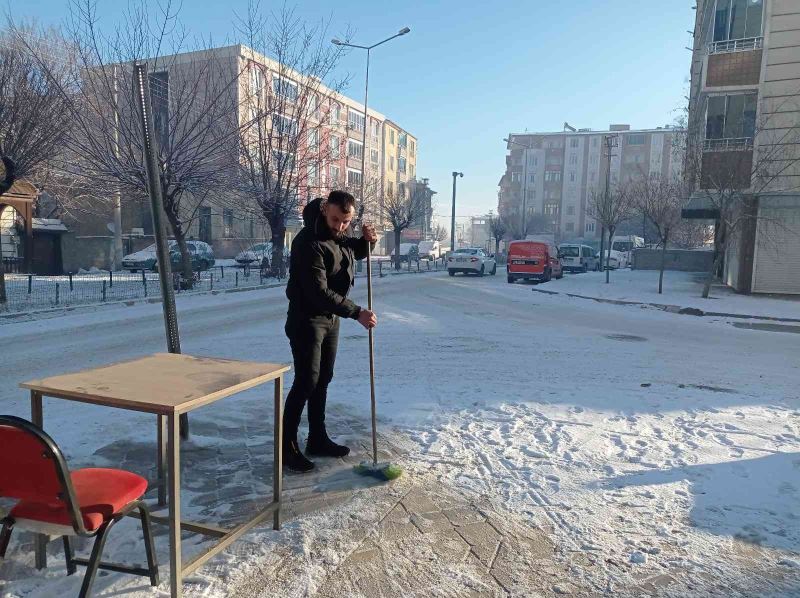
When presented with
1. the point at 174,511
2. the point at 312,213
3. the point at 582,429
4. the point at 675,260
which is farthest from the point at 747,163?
the point at 675,260

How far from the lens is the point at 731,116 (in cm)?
1983

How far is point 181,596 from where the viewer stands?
2.57 meters

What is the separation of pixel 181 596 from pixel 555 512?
213cm

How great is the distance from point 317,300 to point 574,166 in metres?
96.5

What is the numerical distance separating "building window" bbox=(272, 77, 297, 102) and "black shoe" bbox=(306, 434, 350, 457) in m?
20.7

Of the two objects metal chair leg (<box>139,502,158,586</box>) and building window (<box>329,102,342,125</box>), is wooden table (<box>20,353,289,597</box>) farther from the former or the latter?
building window (<box>329,102,342,125</box>)

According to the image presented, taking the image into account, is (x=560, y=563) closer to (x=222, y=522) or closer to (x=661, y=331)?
(x=222, y=522)

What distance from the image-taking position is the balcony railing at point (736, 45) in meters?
19.5

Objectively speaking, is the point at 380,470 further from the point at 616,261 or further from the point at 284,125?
the point at 616,261

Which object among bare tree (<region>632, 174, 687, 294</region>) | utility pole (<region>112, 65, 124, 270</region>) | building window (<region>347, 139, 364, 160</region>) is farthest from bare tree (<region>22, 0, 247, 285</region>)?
building window (<region>347, 139, 364, 160</region>)

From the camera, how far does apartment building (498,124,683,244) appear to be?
→ 89812 mm

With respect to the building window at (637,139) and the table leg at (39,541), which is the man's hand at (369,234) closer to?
the table leg at (39,541)

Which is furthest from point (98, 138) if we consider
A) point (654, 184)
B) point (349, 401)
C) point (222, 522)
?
point (654, 184)

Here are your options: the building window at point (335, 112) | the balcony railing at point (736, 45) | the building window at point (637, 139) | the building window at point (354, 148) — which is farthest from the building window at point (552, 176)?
the balcony railing at point (736, 45)
